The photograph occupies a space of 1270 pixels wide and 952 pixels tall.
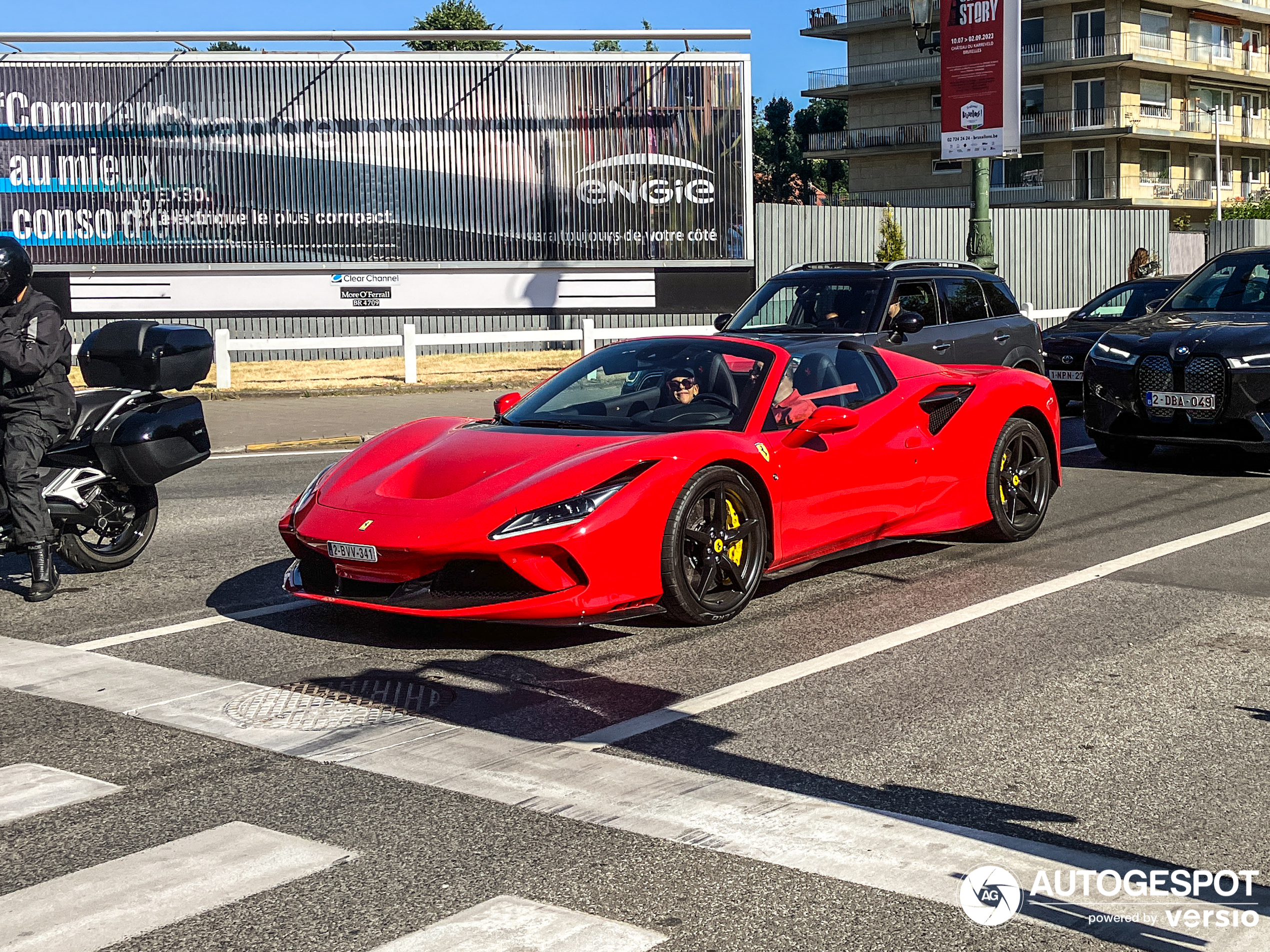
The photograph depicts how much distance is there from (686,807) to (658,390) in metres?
3.45

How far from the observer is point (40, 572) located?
774cm

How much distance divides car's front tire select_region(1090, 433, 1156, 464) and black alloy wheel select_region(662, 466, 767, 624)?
6.51 m

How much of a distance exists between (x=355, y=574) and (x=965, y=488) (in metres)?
3.69

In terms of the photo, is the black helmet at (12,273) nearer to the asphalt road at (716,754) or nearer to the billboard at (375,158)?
the asphalt road at (716,754)

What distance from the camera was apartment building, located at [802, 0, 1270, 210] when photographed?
237ft

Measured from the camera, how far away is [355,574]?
263 inches

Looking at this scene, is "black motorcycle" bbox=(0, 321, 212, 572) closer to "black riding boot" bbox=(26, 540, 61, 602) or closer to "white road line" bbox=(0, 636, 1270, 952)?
"black riding boot" bbox=(26, 540, 61, 602)

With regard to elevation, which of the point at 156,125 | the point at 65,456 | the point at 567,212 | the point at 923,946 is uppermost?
the point at 156,125

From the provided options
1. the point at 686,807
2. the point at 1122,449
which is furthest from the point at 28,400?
the point at 1122,449

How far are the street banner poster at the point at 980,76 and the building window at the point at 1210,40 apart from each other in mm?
59715

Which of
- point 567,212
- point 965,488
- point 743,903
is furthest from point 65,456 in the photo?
point 567,212

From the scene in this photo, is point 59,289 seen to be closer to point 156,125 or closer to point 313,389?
point 156,125

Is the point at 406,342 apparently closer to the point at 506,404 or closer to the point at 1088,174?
the point at 506,404

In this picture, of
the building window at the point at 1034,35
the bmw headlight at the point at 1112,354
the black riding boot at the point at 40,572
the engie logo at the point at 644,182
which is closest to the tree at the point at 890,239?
the engie logo at the point at 644,182
